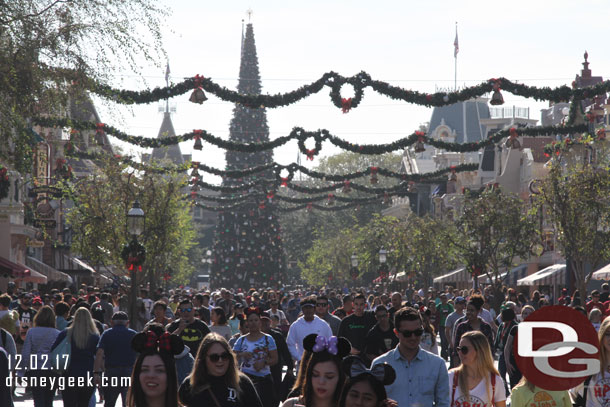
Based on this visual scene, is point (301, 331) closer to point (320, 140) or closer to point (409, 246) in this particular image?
point (320, 140)

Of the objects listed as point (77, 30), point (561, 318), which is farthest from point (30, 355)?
point (561, 318)

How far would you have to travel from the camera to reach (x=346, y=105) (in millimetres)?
28906

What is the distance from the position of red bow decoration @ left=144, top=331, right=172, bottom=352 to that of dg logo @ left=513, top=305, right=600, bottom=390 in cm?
226

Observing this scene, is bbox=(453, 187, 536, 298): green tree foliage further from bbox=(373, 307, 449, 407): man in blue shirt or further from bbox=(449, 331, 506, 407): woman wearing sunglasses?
bbox=(373, 307, 449, 407): man in blue shirt

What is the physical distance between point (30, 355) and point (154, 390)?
8.18 metres

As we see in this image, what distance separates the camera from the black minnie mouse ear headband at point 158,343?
700 centimetres

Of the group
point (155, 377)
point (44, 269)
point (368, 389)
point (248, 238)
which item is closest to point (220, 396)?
point (155, 377)

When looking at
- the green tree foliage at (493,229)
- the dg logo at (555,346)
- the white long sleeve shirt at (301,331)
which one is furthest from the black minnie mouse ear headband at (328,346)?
the green tree foliage at (493,229)

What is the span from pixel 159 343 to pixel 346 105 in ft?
72.9

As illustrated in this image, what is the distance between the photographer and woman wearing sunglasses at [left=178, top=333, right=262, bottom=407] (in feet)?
25.1

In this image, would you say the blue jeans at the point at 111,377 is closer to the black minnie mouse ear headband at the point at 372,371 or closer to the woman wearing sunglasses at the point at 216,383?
the woman wearing sunglasses at the point at 216,383

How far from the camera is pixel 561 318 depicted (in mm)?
6984

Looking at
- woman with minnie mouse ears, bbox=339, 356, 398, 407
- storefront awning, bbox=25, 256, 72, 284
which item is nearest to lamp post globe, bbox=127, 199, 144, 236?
woman with minnie mouse ears, bbox=339, 356, 398, 407

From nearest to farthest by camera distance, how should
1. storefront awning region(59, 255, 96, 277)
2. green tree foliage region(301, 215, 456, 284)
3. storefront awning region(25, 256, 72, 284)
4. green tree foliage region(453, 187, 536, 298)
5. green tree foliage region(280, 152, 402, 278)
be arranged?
green tree foliage region(453, 187, 536, 298) < storefront awning region(25, 256, 72, 284) < green tree foliage region(301, 215, 456, 284) < storefront awning region(59, 255, 96, 277) < green tree foliage region(280, 152, 402, 278)
